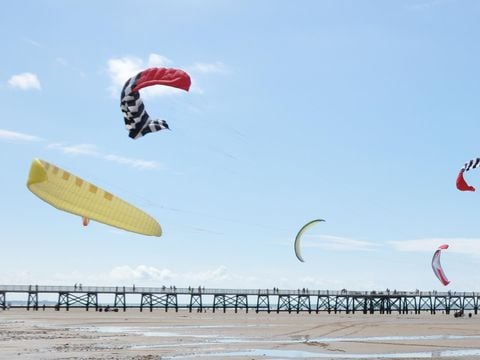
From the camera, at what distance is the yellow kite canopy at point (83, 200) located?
1852 cm

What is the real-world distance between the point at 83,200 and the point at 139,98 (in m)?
3.43

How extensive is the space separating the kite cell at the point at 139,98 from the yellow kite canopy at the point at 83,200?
2.01m

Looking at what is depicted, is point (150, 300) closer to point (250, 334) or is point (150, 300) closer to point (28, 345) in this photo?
point (250, 334)

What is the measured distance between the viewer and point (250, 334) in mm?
28312

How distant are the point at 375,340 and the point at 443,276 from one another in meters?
19.0

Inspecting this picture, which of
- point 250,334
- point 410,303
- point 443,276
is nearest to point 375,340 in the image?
point 250,334

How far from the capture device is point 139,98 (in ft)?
67.1

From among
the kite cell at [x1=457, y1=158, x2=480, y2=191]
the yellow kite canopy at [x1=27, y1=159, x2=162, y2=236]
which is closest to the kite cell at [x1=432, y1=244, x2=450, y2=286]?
the kite cell at [x1=457, y1=158, x2=480, y2=191]

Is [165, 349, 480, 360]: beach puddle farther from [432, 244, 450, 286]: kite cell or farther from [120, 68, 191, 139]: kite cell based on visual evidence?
[432, 244, 450, 286]: kite cell

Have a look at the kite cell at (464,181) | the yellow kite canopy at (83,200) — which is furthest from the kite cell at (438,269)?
the yellow kite canopy at (83,200)

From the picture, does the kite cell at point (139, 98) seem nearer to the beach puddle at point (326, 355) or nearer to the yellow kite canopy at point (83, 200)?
the yellow kite canopy at point (83, 200)

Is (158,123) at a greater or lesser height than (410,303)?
greater

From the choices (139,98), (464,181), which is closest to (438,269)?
(464,181)

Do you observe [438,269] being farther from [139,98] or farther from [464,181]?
[139,98]
